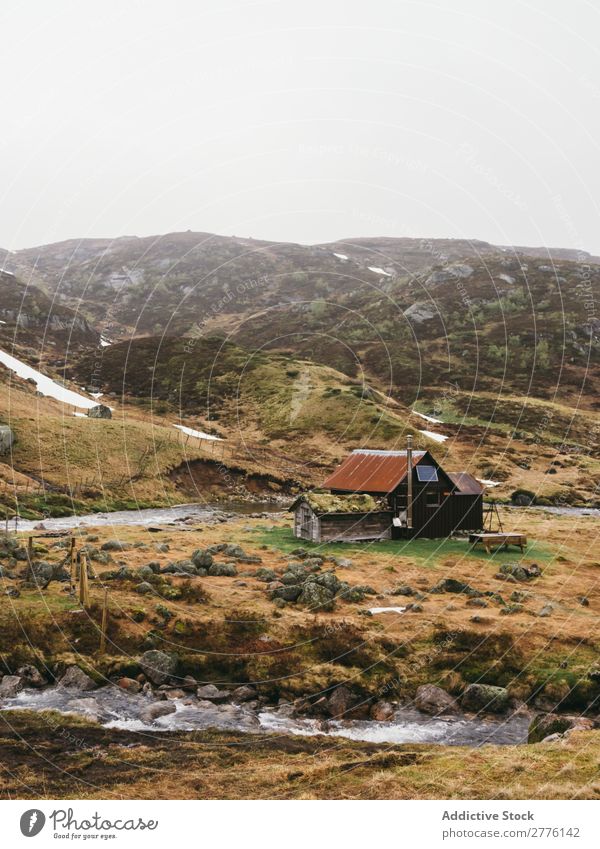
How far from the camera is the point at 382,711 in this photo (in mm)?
21125

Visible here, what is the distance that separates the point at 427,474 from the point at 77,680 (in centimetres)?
2724

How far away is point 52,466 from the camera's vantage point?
201 feet

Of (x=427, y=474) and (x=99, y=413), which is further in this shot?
(x=99, y=413)

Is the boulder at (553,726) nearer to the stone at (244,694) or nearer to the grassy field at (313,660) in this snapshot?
the grassy field at (313,660)

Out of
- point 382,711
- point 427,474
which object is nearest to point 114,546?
point 427,474

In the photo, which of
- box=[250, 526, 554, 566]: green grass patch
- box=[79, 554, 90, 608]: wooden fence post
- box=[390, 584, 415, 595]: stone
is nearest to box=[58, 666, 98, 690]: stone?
box=[79, 554, 90, 608]: wooden fence post

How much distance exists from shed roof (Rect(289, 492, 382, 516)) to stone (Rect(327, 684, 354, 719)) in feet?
62.0

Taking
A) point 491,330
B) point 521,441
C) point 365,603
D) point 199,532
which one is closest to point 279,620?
point 365,603

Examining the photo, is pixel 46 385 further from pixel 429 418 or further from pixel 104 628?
pixel 104 628

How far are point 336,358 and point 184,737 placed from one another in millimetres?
125895

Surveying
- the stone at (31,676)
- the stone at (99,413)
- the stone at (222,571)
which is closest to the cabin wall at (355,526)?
the stone at (222,571)

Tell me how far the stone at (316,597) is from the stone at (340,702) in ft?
20.0

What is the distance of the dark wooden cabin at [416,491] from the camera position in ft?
143

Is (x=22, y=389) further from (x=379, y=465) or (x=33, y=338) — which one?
(x=379, y=465)
